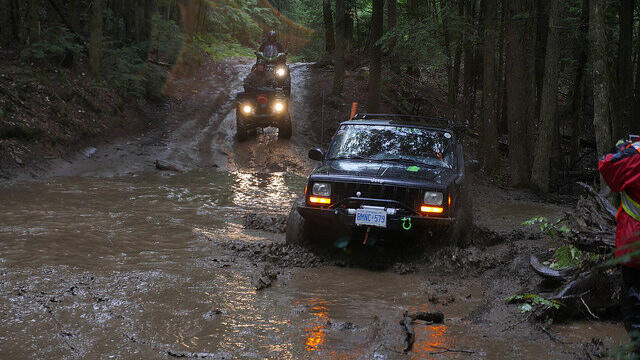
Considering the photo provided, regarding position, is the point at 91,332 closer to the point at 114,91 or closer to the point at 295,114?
the point at 114,91

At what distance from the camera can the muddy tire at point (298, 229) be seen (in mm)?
6875

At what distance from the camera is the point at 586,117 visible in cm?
2380

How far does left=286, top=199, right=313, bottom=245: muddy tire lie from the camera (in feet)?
22.6

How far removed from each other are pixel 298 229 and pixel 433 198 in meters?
1.76

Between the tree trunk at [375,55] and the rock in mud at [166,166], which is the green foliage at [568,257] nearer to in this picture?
the rock in mud at [166,166]

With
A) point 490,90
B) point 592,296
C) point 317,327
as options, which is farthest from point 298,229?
point 490,90

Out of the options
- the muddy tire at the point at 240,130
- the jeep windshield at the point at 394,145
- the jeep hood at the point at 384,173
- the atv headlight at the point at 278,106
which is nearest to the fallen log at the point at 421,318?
the jeep hood at the point at 384,173

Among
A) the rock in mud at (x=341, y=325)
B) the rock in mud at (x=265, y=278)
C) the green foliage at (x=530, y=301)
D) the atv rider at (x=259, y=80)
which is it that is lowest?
the rock in mud at (x=265, y=278)

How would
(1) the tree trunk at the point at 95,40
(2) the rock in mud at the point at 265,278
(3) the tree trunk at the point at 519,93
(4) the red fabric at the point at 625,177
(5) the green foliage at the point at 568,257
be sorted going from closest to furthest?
(4) the red fabric at the point at 625,177, (5) the green foliage at the point at 568,257, (2) the rock in mud at the point at 265,278, (3) the tree trunk at the point at 519,93, (1) the tree trunk at the point at 95,40

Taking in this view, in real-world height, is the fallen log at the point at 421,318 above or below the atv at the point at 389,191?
below

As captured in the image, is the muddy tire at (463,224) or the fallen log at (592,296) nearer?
the fallen log at (592,296)

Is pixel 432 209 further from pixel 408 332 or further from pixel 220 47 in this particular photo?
pixel 220 47

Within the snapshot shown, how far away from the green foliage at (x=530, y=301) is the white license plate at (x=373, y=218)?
5.29ft

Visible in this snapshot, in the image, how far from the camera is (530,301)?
4.84 metres
